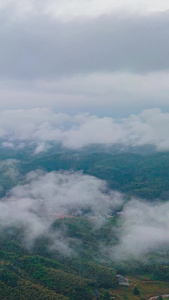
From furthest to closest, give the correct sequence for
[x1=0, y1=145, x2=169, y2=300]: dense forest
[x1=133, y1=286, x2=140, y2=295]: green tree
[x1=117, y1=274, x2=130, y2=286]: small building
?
[x1=117, y1=274, x2=130, y2=286]: small building < [x1=133, y1=286, x2=140, y2=295]: green tree < [x1=0, y1=145, x2=169, y2=300]: dense forest

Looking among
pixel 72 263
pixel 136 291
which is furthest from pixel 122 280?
pixel 72 263

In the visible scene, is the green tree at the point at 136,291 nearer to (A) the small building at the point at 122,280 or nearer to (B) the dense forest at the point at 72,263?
(A) the small building at the point at 122,280

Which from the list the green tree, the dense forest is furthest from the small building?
the green tree

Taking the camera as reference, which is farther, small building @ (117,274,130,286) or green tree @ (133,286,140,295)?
small building @ (117,274,130,286)

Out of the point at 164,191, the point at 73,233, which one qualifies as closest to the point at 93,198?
the point at 164,191

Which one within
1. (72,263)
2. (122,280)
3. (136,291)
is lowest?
(136,291)

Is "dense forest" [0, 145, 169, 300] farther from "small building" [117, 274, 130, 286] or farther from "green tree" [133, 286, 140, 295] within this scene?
"green tree" [133, 286, 140, 295]

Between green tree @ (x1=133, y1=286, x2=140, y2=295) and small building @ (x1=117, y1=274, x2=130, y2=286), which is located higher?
small building @ (x1=117, y1=274, x2=130, y2=286)

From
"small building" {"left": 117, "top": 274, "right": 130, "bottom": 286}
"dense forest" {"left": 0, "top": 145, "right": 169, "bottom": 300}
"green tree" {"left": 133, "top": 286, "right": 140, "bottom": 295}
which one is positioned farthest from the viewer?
"small building" {"left": 117, "top": 274, "right": 130, "bottom": 286}

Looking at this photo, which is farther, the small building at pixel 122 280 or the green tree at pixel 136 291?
the small building at pixel 122 280

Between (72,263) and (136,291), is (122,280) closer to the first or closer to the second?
(136,291)

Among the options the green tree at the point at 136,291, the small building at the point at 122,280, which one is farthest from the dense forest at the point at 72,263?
the green tree at the point at 136,291
